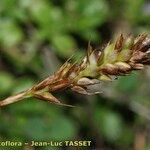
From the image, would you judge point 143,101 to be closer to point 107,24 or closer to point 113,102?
point 113,102

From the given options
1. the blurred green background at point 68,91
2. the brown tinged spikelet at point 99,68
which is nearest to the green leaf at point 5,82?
the blurred green background at point 68,91

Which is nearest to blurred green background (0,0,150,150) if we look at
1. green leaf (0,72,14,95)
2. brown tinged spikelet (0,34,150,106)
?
green leaf (0,72,14,95)

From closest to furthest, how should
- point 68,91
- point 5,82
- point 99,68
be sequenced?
point 99,68 → point 5,82 → point 68,91

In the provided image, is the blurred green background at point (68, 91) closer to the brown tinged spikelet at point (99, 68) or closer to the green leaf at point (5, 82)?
the green leaf at point (5, 82)

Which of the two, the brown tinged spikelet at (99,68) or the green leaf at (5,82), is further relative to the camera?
the green leaf at (5,82)

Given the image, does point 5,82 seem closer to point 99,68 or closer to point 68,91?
point 68,91

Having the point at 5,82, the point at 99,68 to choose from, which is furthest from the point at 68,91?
the point at 99,68
